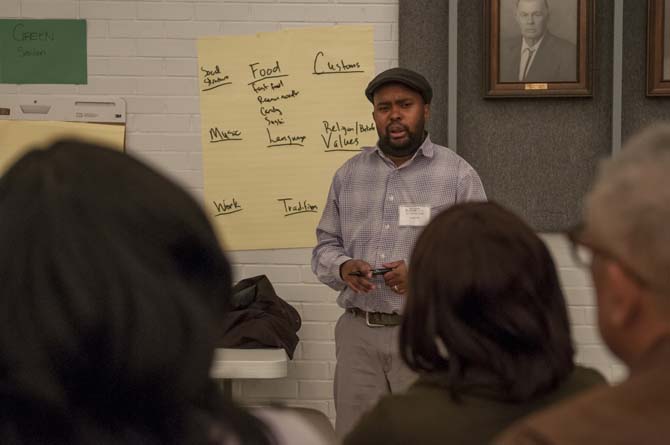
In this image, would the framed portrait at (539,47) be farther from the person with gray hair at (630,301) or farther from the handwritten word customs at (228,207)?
the person with gray hair at (630,301)

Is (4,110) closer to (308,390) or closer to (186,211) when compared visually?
(308,390)

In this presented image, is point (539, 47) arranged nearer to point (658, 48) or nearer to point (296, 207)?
point (658, 48)

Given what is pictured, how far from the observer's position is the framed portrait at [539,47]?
359 centimetres

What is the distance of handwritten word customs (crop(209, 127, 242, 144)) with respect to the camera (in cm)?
377

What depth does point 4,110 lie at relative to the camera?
3.77m

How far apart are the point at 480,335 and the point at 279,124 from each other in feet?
8.36

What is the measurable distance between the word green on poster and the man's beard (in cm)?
138

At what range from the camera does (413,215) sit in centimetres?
304

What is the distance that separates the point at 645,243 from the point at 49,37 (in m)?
3.32

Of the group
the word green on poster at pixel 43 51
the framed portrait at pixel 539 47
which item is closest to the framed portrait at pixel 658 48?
the framed portrait at pixel 539 47

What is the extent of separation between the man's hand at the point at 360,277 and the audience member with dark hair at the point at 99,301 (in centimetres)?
215

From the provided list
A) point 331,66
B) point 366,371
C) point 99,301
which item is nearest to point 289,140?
point 331,66

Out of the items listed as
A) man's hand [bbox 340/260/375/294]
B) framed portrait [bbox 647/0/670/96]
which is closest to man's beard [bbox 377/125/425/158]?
man's hand [bbox 340/260/375/294]

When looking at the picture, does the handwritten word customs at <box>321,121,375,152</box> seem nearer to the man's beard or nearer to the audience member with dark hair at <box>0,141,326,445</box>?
the man's beard
